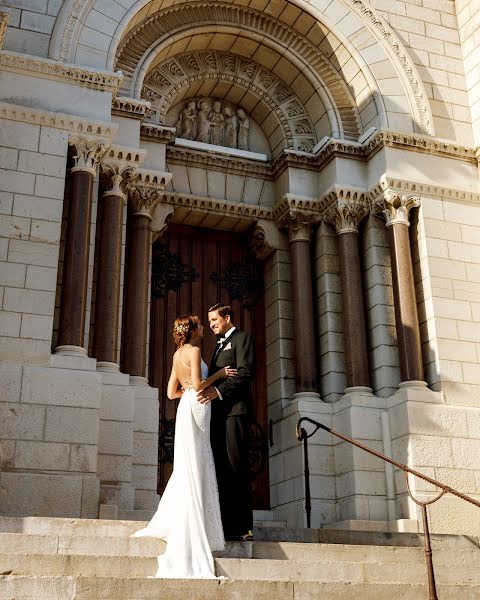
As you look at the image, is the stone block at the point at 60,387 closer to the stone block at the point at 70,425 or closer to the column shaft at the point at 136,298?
the stone block at the point at 70,425

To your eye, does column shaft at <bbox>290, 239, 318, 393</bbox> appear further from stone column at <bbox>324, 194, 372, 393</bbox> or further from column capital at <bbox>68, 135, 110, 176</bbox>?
column capital at <bbox>68, 135, 110, 176</bbox>

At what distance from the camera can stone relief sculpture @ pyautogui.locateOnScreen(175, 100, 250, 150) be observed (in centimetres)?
1219

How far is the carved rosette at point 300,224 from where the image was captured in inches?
456

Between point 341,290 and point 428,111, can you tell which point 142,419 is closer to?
point 341,290

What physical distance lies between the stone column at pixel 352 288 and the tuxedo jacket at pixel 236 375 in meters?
4.10

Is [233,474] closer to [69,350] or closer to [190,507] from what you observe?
[190,507]

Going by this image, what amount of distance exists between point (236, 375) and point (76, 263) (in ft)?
11.4

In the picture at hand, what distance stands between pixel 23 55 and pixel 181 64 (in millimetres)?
3093

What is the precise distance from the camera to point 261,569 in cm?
595

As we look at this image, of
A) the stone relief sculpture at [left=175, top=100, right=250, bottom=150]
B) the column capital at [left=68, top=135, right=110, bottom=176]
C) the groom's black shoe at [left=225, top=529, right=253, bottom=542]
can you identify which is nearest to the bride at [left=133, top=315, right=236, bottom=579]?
the groom's black shoe at [left=225, top=529, right=253, bottom=542]

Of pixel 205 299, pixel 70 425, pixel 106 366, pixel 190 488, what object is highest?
pixel 205 299

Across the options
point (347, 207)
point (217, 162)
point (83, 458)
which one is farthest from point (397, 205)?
point (83, 458)

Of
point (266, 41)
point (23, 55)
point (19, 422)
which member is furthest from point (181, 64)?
point (19, 422)

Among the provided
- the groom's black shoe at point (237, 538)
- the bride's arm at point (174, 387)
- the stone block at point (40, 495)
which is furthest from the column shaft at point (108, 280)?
the groom's black shoe at point (237, 538)
